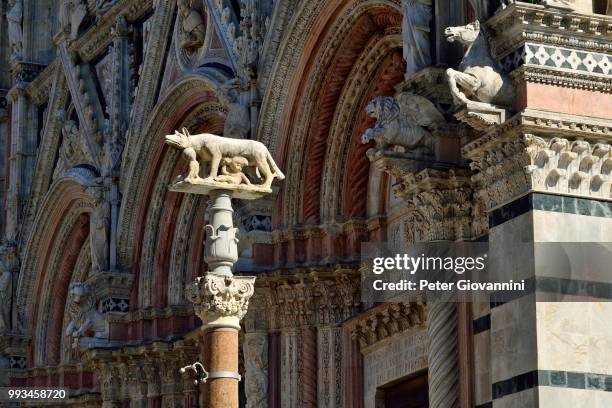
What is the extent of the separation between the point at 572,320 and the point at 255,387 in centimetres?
715

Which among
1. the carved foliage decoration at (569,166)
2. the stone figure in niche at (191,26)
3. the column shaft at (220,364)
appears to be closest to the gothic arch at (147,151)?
the stone figure in niche at (191,26)

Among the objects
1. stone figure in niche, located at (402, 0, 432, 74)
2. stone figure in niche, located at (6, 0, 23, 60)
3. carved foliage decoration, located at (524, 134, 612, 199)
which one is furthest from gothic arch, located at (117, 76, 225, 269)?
carved foliage decoration, located at (524, 134, 612, 199)

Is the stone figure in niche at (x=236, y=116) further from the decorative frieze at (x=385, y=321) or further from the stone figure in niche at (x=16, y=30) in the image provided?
the stone figure in niche at (x=16, y=30)

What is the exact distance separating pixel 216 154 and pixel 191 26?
38.5ft

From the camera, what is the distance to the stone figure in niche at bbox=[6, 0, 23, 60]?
32.8m

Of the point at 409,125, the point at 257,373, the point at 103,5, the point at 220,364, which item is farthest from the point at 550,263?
the point at 103,5

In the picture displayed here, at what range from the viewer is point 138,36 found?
2830 cm

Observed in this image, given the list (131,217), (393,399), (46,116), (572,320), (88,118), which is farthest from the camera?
(46,116)

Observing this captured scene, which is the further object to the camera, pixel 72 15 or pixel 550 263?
pixel 72 15

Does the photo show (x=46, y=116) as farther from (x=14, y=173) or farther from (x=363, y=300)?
(x=363, y=300)

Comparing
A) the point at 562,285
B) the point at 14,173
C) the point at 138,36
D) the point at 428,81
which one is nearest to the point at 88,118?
the point at 138,36

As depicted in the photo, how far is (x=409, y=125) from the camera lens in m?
17.3

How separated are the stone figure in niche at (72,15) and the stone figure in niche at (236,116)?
7591mm

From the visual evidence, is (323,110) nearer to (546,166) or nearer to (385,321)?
(385,321)
